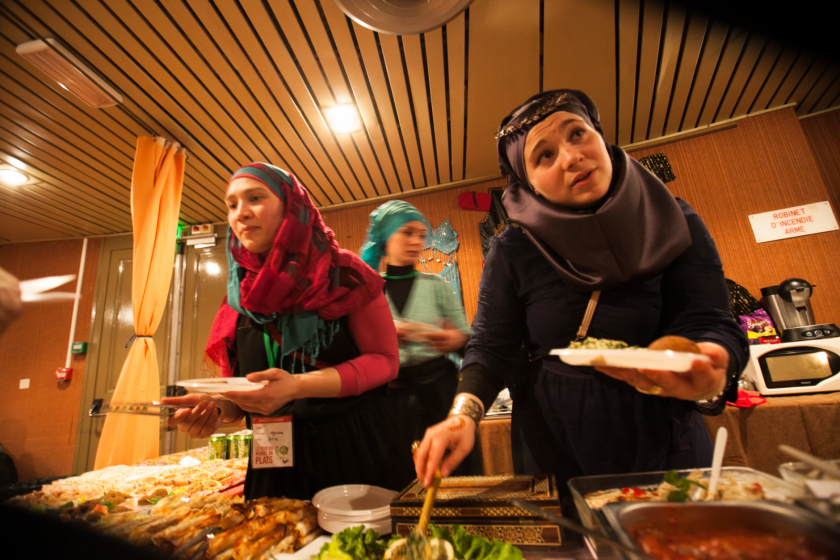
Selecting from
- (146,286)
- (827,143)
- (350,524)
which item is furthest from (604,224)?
(827,143)

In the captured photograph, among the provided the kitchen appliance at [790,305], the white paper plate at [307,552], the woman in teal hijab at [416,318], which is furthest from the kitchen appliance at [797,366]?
the white paper plate at [307,552]

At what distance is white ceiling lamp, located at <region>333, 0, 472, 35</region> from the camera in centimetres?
198

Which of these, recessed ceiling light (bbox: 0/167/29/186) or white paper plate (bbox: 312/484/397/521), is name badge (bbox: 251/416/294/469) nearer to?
white paper plate (bbox: 312/484/397/521)

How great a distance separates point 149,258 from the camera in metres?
2.82

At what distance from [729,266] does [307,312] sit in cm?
358

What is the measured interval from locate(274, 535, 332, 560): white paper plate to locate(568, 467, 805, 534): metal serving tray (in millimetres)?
507

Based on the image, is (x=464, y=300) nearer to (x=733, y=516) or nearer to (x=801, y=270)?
(x=801, y=270)

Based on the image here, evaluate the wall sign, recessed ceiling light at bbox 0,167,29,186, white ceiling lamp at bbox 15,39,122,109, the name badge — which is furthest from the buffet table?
white ceiling lamp at bbox 15,39,122,109

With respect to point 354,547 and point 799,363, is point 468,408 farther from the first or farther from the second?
point 799,363

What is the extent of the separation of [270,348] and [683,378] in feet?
3.60

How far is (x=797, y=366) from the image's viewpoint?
6.16ft

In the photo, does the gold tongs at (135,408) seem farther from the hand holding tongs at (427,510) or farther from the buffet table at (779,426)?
the buffet table at (779,426)

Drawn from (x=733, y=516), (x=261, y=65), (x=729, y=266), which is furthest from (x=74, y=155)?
(x=729, y=266)

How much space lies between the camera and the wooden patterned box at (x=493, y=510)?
64 cm
